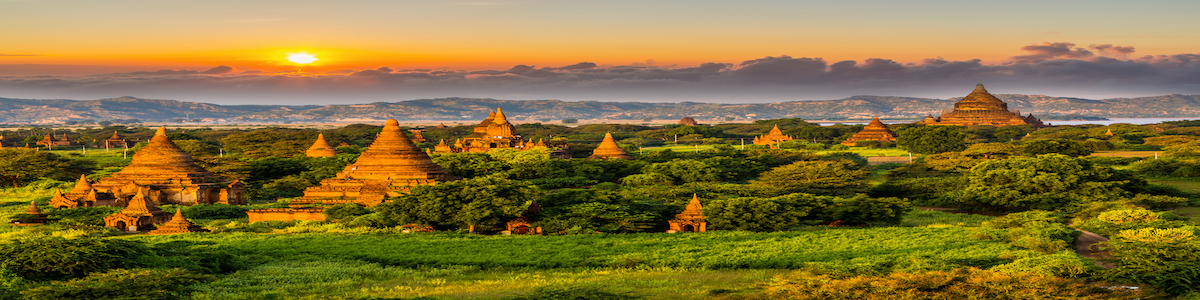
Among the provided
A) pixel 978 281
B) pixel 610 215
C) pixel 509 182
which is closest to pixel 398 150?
pixel 509 182

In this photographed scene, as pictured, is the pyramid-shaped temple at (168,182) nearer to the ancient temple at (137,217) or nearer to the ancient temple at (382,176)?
the ancient temple at (382,176)

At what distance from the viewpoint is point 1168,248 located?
24.8 meters

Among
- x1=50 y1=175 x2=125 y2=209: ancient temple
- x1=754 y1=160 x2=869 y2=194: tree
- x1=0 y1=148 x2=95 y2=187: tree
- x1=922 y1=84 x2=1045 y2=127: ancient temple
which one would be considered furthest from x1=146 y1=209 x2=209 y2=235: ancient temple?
x1=922 y1=84 x2=1045 y2=127: ancient temple

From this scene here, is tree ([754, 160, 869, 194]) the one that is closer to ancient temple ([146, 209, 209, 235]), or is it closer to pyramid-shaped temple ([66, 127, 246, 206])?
ancient temple ([146, 209, 209, 235])

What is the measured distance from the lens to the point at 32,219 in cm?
3838

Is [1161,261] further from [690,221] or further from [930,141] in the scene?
[930,141]

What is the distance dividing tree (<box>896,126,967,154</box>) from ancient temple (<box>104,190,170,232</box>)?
3048 inches

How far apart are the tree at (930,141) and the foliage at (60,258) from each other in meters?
86.3

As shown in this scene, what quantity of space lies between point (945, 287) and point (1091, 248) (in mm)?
10834

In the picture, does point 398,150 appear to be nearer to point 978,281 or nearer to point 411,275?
point 411,275

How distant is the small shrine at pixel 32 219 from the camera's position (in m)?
37.9

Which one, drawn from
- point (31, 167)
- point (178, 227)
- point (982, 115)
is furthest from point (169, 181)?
point (982, 115)

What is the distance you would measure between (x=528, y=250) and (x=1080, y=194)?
24809mm

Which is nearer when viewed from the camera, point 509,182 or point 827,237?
point 827,237
